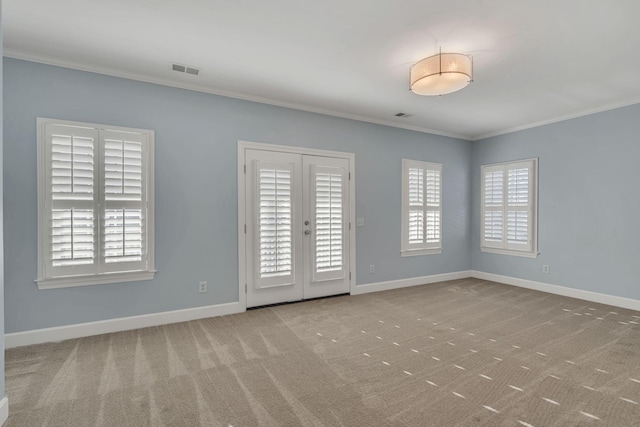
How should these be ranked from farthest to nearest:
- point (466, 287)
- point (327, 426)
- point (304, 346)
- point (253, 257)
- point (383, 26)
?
point (466, 287) < point (253, 257) < point (304, 346) < point (383, 26) < point (327, 426)

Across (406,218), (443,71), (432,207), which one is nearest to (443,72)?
(443,71)

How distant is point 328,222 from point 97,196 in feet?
8.95

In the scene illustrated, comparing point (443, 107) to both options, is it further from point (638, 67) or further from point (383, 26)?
point (383, 26)

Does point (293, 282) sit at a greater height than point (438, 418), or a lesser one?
greater

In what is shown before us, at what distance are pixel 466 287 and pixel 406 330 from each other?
2.37m

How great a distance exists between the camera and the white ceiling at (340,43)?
7.34ft

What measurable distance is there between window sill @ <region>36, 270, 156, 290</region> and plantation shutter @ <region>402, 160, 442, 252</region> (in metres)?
3.80

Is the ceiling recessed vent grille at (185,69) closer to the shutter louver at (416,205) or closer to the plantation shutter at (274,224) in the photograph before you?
the plantation shutter at (274,224)

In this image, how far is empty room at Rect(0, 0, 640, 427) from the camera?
2.20 meters

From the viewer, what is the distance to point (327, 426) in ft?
6.00

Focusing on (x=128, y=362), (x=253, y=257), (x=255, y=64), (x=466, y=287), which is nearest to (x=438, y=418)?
(x=128, y=362)

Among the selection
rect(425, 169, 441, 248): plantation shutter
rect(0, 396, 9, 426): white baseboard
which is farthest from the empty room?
rect(425, 169, 441, 248): plantation shutter

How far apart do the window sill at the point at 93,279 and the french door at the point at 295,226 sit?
1.17 meters

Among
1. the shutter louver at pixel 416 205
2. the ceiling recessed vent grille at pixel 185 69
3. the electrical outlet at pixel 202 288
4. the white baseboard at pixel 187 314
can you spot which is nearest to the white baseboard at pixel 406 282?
the white baseboard at pixel 187 314
